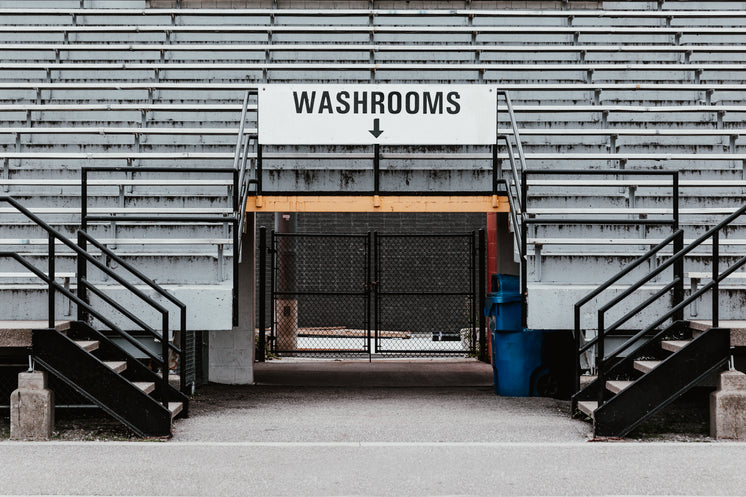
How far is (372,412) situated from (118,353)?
8.29ft

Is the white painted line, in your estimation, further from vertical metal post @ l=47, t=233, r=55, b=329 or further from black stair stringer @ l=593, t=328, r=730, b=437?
vertical metal post @ l=47, t=233, r=55, b=329

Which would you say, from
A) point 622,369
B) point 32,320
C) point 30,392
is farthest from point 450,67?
point 30,392

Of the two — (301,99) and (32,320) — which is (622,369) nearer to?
(301,99)

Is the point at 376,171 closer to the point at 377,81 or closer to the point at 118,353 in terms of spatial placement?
the point at 118,353

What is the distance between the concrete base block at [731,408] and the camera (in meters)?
7.07

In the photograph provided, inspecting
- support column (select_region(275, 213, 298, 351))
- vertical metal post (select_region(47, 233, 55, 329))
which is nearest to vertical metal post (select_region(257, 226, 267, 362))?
support column (select_region(275, 213, 298, 351))

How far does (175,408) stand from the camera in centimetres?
767

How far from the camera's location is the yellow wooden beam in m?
9.76

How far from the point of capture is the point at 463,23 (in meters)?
15.6

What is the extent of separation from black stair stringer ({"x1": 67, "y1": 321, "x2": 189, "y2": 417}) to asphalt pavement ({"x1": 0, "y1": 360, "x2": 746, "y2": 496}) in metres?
0.41

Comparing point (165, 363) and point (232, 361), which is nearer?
point (165, 363)

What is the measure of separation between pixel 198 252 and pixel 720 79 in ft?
30.3

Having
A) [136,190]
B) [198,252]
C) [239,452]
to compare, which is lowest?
[239,452]

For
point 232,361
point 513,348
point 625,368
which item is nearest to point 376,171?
point 513,348
